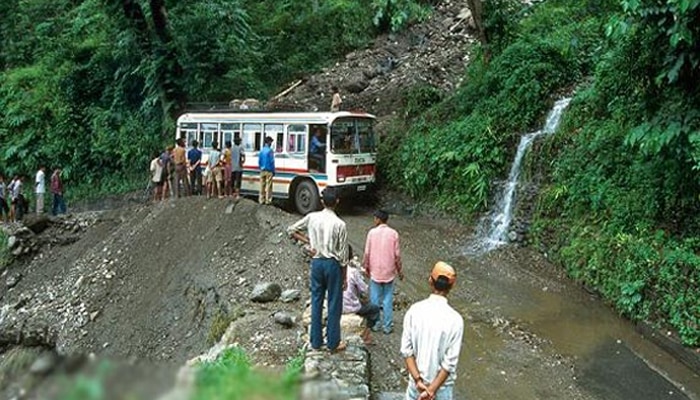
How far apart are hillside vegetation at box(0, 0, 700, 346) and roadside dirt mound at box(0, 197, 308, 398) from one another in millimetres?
5103

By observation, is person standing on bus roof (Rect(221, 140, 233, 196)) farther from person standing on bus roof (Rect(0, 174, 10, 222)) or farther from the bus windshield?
person standing on bus roof (Rect(0, 174, 10, 222))

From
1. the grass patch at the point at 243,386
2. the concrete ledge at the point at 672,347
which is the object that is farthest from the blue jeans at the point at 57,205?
the grass patch at the point at 243,386

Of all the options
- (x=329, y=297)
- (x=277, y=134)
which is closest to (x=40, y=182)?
(x=277, y=134)

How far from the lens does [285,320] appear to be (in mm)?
7996

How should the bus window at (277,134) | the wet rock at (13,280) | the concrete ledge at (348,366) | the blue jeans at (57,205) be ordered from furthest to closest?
the blue jeans at (57,205) → the wet rock at (13,280) → the bus window at (277,134) → the concrete ledge at (348,366)

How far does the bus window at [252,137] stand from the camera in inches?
609

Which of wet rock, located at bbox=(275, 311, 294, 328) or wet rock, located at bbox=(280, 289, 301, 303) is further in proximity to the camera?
wet rock, located at bbox=(280, 289, 301, 303)

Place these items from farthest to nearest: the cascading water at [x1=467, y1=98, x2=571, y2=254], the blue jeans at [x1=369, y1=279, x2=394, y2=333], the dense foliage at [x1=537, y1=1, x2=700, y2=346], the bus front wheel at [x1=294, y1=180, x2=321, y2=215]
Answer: the bus front wheel at [x1=294, y1=180, x2=321, y2=215]
the cascading water at [x1=467, y1=98, x2=571, y2=254]
the dense foliage at [x1=537, y1=1, x2=700, y2=346]
the blue jeans at [x1=369, y1=279, x2=394, y2=333]

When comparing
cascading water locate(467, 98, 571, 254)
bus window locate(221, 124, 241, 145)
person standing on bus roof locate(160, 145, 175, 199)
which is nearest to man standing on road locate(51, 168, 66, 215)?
person standing on bus roof locate(160, 145, 175, 199)

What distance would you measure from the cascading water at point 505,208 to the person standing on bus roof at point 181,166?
7.67 m

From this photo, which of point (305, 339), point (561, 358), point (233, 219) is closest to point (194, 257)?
point (233, 219)

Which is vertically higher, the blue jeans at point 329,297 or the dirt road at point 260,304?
the blue jeans at point 329,297

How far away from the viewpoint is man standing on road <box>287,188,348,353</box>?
6.17 meters

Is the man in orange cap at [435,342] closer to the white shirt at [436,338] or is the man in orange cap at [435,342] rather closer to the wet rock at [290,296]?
the white shirt at [436,338]
